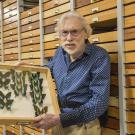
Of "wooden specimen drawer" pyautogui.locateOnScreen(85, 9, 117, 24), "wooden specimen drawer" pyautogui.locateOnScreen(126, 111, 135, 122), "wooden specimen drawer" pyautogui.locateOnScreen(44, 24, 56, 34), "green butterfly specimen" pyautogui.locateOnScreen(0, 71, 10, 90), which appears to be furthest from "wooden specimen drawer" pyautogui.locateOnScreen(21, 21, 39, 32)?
"wooden specimen drawer" pyautogui.locateOnScreen(126, 111, 135, 122)

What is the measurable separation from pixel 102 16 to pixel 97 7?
97mm

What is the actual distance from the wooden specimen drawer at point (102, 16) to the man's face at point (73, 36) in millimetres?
314

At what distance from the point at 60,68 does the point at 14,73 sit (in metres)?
0.38

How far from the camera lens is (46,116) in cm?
211

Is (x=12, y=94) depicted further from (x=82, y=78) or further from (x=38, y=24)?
(x=38, y=24)

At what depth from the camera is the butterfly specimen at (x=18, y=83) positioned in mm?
2256

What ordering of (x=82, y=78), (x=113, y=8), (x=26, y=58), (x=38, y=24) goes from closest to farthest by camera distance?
1. (x=82, y=78)
2. (x=113, y=8)
3. (x=38, y=24)
4. (x=26, y=58)

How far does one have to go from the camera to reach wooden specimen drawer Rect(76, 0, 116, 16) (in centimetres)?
250

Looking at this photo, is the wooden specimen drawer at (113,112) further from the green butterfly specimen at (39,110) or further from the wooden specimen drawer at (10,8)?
the wooden specimen drawer at (10,8)

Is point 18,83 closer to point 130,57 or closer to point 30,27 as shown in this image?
point 130,57

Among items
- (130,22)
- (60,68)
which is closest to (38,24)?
(60,68)

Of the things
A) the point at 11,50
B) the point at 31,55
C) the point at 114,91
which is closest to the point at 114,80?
the point at 114,91

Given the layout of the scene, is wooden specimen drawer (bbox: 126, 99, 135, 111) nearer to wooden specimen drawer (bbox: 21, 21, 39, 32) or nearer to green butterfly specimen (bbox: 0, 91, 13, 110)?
green butterfly specimen (bbox: 0, 91, 13, 110)

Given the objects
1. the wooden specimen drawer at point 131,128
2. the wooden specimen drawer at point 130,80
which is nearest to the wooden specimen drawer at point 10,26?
the wooden specimen drawer at point 130,80
